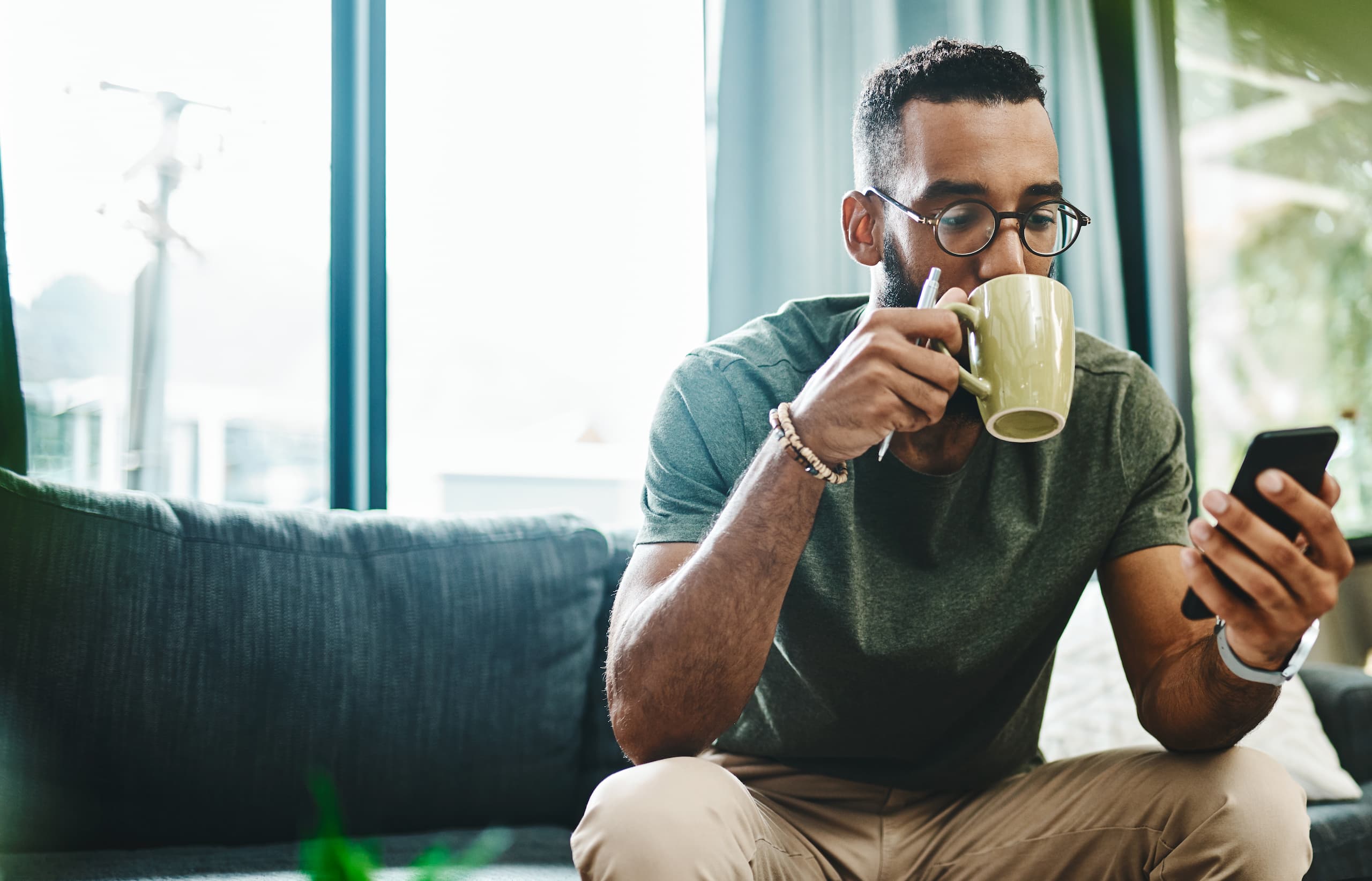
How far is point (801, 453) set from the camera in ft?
3.16

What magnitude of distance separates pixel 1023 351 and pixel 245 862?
3.76ft

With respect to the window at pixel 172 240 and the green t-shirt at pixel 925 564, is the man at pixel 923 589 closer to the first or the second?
the green t-shirt at pixel 925 564

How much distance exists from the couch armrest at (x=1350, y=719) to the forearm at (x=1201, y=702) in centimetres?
103

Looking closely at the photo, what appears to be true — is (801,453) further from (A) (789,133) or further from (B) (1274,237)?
(B) (1274,237)

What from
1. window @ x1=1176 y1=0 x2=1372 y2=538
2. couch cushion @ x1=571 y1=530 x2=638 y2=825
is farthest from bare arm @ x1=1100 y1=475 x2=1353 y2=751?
window @ x1=1176 y1=0 x2=1372 y2=538

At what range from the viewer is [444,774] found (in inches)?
58.5

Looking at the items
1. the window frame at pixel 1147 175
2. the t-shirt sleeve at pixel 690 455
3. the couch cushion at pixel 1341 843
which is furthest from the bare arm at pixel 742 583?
the window frame at pixel 1147 175

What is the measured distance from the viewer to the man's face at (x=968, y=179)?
45.4 inches

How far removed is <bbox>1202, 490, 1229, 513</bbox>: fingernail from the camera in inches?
31.1

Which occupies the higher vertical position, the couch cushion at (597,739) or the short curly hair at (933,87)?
the short curly hair at (933,87)

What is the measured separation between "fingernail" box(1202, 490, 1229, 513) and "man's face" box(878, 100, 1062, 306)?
16.0 inches

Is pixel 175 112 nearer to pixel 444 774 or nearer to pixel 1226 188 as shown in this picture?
pixel 444 774

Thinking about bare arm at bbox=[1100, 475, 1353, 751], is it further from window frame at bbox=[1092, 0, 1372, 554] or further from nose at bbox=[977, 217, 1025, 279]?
window frame at bbox=[1092, 0, 1372, 554]

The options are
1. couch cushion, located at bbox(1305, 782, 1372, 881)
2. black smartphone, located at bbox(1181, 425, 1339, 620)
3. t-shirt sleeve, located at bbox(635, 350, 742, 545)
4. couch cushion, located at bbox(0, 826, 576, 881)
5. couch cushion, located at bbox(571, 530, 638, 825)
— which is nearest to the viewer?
black smartphone, located at bbox(1181, 425, 1339, 620)
